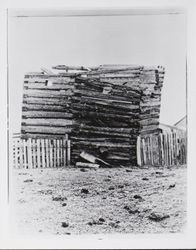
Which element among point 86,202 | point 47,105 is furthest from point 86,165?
point 47,105

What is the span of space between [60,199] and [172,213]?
1.37ft

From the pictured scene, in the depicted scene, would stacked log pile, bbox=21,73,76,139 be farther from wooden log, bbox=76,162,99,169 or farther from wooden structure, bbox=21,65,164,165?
wooden log, bbox=76,162,99,169

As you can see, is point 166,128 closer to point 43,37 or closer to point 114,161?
point 114,161

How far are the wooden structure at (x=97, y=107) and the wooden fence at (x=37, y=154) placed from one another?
0.10 feet

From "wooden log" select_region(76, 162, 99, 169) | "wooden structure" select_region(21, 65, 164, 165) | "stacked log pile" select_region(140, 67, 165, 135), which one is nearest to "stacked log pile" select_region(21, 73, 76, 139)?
"wooden structure" select_region(21, 65, 164, 165)

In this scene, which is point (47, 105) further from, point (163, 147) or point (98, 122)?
point (163, 147)

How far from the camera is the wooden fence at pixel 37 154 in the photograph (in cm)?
177

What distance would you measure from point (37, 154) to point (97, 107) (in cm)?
28

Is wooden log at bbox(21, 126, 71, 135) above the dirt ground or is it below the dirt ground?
above

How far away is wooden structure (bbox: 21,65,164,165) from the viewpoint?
1.78m

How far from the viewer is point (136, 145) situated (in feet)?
5.87
